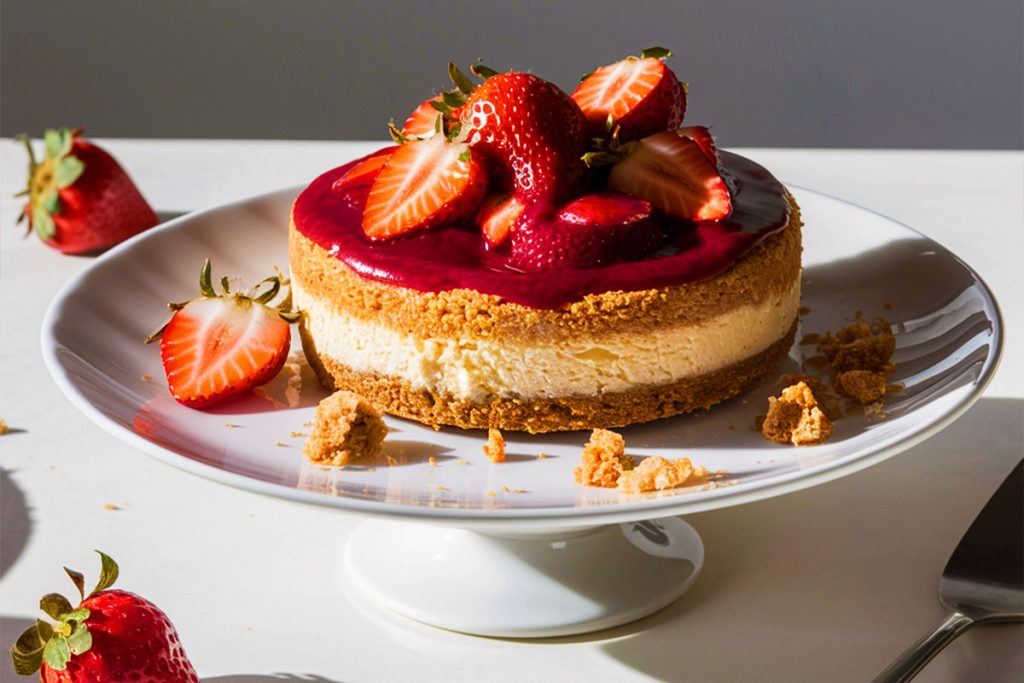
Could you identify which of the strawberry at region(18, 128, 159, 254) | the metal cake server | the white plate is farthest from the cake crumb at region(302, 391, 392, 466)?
the strawberry at region(18, 128, 159, 254)


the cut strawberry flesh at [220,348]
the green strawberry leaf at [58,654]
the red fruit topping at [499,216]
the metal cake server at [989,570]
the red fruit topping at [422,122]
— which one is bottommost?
the green strawberry leaf at [58,654]

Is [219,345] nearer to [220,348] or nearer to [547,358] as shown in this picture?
[220,348]

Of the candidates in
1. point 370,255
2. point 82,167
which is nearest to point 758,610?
point 370,255

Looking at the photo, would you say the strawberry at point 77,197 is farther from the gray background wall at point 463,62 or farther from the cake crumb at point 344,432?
the gray background wall at point 463,62

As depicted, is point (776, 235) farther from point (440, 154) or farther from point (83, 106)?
point (83, 106)

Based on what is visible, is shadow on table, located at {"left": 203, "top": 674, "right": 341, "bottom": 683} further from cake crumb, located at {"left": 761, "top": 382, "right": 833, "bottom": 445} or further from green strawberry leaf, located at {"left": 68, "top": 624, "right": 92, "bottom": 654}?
cake crumb, located at {"left": 761, "top": 382, "right": 833, "bottom": 445}

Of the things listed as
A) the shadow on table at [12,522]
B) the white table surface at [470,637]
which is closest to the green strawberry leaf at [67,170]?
the white table surface at [470,637]

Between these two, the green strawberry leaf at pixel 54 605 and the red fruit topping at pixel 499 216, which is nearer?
the green strawberry leaf at pixel 54 605
